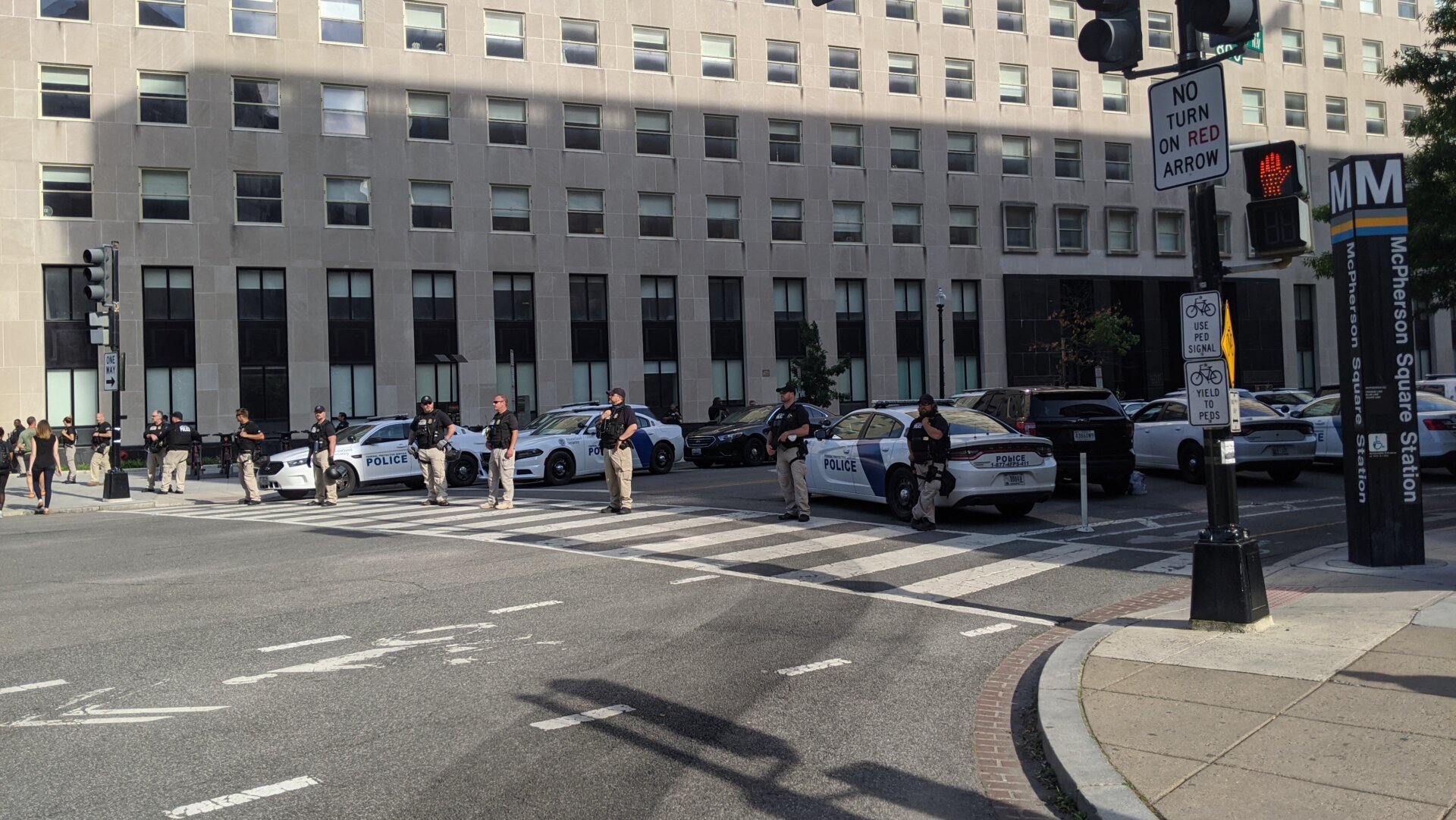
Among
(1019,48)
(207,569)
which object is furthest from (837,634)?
(1019,48)

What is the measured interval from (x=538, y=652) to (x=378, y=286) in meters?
36.8

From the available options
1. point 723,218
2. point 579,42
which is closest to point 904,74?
point 723,218

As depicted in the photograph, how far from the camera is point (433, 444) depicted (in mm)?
20453

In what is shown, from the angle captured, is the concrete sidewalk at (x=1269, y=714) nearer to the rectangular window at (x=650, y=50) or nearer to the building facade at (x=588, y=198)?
the building facade at (x=588, y=198)

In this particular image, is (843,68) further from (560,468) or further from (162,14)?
(560,468)

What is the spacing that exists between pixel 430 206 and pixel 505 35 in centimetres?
719

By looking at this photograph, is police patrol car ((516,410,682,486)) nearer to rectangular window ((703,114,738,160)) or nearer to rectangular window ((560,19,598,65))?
rectangular window ((703,114,738,160))

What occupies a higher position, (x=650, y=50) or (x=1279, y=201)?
(x=650, y=50)

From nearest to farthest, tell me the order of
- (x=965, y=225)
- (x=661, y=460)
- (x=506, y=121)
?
(x=661, y=460) < (x=506, y=121) < (x=965, y=225)

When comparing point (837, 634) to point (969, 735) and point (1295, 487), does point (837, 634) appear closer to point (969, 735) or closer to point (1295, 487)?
point (969, 735)

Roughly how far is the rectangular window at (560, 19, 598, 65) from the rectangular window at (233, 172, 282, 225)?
11.8 metres

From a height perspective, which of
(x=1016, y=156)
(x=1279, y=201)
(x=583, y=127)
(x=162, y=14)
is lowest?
(x=1279, y=201)

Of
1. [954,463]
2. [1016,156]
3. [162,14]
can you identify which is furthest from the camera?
[1016,156]

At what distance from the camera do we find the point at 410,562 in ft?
43.4
